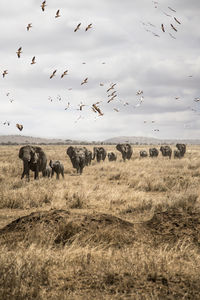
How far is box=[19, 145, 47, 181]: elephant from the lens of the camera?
15.5 m

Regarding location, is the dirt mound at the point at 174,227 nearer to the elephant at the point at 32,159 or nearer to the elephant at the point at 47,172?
the elephant at the point at 32,159

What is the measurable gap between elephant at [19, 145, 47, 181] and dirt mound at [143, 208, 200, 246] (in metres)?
10.2

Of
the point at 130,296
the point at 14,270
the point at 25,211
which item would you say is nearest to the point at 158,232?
the point at 130,296

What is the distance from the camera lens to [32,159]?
15836 millimetres

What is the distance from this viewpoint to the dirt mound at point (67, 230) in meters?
5.10

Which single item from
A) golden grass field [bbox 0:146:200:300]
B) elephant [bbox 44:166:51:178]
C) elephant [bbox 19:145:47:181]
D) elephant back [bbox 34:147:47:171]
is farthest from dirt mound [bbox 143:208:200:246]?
elephant [bbox 44:166:51:178]

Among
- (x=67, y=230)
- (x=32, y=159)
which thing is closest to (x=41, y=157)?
(x=32, y=159)

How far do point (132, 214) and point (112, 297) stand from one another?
5.21 meters

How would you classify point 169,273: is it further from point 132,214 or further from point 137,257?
point 132,214

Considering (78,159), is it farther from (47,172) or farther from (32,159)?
(32,159)

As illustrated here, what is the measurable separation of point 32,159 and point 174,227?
37.1ft

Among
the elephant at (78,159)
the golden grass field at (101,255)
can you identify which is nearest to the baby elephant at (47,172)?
the elephant at (78,159)

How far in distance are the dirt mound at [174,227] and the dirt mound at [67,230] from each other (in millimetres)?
486

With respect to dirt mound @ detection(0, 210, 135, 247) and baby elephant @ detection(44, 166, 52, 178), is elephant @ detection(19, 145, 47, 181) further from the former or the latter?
dirt mound @ detection(0, 210, 135, 247)
